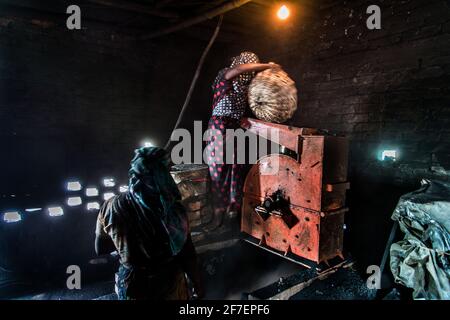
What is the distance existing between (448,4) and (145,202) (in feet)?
15.5

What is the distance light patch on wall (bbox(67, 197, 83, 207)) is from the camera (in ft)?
15.8

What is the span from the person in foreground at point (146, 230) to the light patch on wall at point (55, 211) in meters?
2.77

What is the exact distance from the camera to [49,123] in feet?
17.6

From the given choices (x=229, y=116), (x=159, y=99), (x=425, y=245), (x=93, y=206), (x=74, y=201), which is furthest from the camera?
(x=159, y=99)

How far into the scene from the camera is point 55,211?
14.7 feet

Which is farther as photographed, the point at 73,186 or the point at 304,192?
the point at 73,186

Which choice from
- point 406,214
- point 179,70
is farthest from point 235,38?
point 406,214

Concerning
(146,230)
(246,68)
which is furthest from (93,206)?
(246,68)

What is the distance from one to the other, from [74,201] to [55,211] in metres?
0.44

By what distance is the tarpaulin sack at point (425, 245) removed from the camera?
2775 millimetres

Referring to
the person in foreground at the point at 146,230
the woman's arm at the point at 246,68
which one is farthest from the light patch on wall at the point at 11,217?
the woman's arm at the point at 246,68

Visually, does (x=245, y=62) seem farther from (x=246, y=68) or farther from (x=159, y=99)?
(x=159, y=99)

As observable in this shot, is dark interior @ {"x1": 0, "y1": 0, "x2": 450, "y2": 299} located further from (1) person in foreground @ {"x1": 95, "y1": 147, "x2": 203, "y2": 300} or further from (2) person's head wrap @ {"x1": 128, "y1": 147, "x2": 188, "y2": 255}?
(2) person's head wrap @ {"x1": 128, "y1": 147, "x2": 188, "y2": 255}

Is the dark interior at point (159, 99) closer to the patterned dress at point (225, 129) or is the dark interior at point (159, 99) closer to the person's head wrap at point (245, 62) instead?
the patterned dress at point (225, 129)
